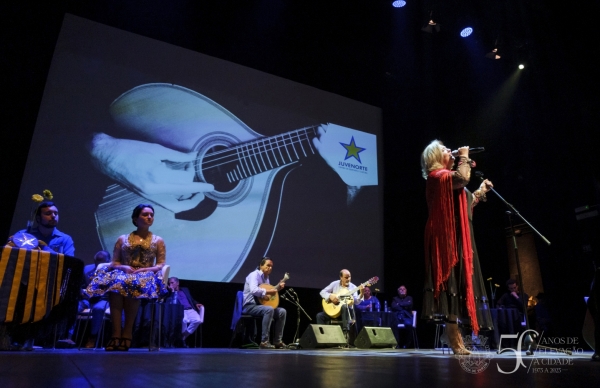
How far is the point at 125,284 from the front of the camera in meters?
3.51

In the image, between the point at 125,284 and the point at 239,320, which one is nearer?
the point at 125,284

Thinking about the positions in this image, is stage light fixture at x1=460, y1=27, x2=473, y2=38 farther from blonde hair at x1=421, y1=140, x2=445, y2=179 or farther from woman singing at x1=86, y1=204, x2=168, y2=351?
woman singing at x1=86, y1=204, x2=168, y2=351

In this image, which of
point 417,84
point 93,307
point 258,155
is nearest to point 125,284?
point 93,307

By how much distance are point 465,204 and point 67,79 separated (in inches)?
199

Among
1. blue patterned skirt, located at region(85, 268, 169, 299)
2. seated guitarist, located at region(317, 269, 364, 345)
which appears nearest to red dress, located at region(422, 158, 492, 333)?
blue patterned skirt, located at region(85, 268, 169, 299)

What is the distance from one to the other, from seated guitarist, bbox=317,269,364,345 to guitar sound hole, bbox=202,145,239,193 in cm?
210

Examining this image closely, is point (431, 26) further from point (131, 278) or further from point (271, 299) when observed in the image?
point (131, 278)

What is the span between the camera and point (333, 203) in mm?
7586

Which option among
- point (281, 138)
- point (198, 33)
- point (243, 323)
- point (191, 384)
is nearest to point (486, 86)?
point (281, 138)

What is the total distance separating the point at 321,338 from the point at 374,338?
0.67 m

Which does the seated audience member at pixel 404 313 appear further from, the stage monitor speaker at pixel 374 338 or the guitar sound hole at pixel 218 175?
the guitar sound hole at pixel 218 175

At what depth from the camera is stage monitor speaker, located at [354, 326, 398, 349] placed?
5.38 m

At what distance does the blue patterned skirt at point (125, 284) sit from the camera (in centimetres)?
350

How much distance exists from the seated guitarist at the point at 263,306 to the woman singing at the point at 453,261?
3.14m
